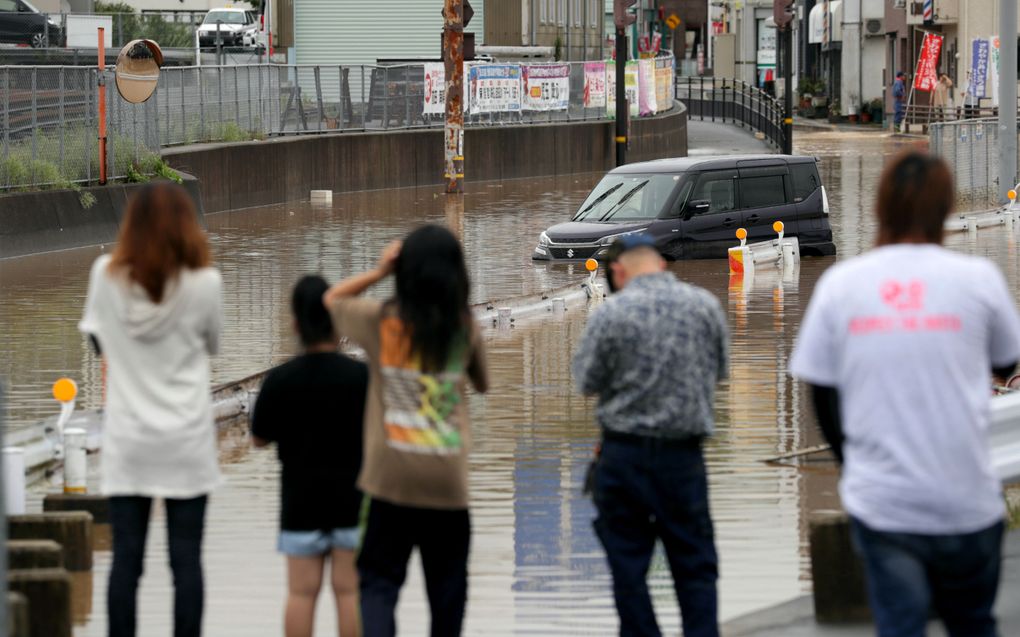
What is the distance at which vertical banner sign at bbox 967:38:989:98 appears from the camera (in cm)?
5019

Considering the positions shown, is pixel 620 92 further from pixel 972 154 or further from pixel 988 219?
pixel 988 219

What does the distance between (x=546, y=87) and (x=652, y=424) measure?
36002 mm

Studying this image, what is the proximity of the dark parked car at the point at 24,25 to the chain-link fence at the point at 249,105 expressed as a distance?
8.33 m

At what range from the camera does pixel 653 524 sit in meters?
5.95

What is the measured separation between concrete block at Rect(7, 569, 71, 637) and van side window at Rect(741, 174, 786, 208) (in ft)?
55.9

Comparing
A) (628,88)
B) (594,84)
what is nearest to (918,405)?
(594,84)

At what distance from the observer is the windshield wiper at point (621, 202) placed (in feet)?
72.7

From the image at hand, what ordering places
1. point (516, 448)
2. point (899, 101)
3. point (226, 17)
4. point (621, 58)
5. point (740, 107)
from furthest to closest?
point (899, 101), point (226, 17), point (740, 107), point (621, 58), point (516, 448)

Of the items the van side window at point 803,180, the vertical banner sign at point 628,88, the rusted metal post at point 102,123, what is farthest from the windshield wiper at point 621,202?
the vertical banner sign at point 628,88

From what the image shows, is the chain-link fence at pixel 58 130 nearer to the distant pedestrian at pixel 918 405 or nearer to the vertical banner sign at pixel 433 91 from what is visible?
the vertical banner sign at pixel 433 91

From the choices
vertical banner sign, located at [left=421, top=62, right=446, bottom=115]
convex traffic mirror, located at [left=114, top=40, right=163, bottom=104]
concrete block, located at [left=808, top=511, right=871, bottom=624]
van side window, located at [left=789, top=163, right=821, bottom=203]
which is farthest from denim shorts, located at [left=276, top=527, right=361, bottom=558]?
vertical banner sign, located at [left=421, top=62, right=446, bottom=115]

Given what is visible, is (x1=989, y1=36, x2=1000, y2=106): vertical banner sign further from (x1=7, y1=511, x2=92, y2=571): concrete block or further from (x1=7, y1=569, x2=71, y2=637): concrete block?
(x1=7, y1=569, x2=71, y2=637): concrete block

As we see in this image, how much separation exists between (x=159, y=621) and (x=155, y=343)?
162cm

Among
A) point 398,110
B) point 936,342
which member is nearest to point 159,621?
point 936,342
